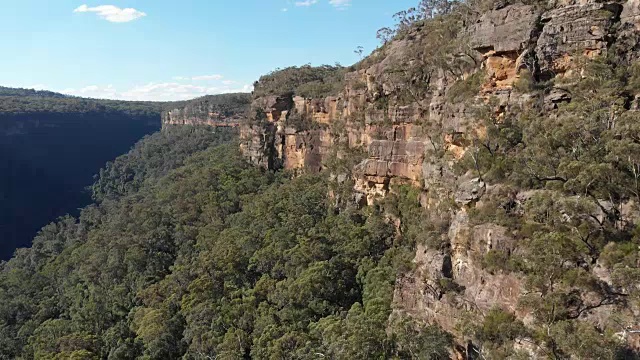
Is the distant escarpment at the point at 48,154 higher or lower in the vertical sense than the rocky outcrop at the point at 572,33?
lower

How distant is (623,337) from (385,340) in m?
10.6

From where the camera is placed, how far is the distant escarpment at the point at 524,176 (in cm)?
1588

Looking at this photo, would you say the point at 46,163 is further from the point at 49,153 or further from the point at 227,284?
the point at 227,284

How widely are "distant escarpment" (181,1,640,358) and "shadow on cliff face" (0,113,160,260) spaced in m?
91.0

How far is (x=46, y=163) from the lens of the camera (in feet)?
419

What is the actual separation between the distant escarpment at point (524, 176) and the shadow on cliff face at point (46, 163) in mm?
90966

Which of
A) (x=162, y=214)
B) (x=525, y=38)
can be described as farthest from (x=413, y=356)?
(x=162, y=214)

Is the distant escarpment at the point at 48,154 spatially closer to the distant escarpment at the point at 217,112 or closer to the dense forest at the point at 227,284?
the distant escarpment at the point at 217,112

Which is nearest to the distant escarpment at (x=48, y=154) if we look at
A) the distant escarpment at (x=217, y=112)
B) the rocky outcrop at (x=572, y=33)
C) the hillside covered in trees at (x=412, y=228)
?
the distant escarpment at (x=217, y=112)

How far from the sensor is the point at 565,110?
21422 mm

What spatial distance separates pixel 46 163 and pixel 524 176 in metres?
136

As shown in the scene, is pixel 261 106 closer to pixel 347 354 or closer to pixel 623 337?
pixel 347 354

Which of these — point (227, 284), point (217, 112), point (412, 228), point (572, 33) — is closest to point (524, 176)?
point (572, 33)

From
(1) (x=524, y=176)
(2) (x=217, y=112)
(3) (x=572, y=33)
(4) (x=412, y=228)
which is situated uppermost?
(3) (x=572, y=33)
